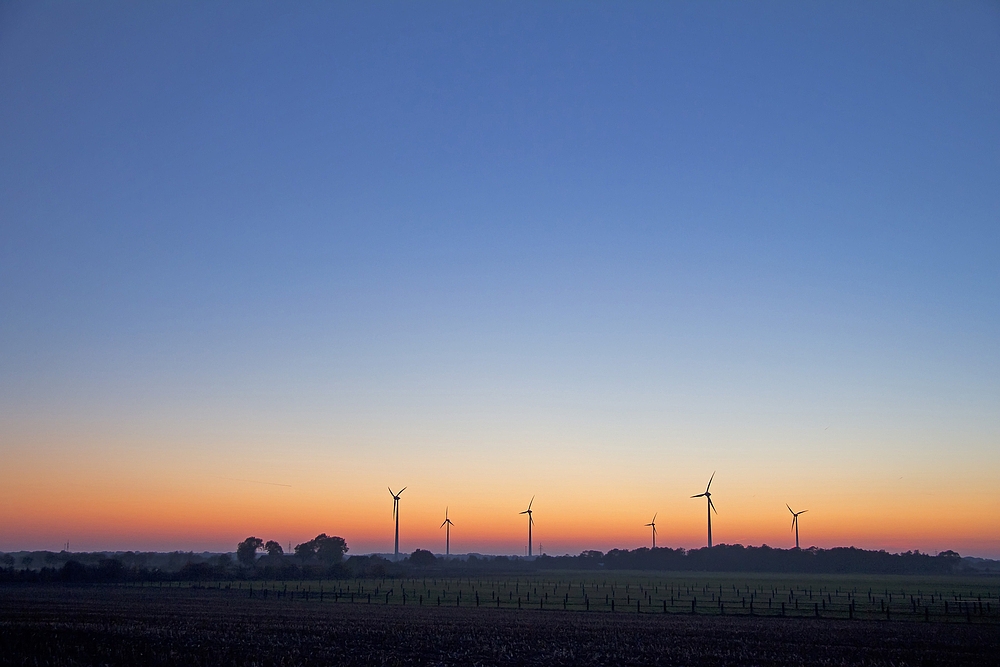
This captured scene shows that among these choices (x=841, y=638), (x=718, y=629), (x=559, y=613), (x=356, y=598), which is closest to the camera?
(x=841, y=638)

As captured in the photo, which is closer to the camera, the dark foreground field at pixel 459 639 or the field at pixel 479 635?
the dark foreground field at pixel 459 639

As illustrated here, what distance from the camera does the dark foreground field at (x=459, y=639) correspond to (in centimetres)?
3128

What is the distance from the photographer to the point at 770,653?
110 ft

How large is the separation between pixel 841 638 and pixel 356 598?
176 feet

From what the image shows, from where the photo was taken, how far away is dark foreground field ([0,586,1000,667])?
31281 mm

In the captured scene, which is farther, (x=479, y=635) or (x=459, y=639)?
(x=479, y=635)

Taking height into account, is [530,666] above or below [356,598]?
above

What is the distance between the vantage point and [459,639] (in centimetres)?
3878

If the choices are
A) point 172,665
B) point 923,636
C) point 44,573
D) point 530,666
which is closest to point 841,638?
point 923,636

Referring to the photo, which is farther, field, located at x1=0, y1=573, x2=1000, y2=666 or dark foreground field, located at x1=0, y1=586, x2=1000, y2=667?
field, located at x1=0, y1=573, x2=1000, y2=666

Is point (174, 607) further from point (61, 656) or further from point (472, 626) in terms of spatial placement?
point (61, 656)

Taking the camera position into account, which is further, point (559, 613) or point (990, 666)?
point (559, 613)

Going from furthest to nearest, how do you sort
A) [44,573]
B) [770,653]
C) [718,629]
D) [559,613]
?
[44,573]
[559,613]
[718,629]
[770,653]

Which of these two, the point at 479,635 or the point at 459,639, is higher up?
the point at 459,639
